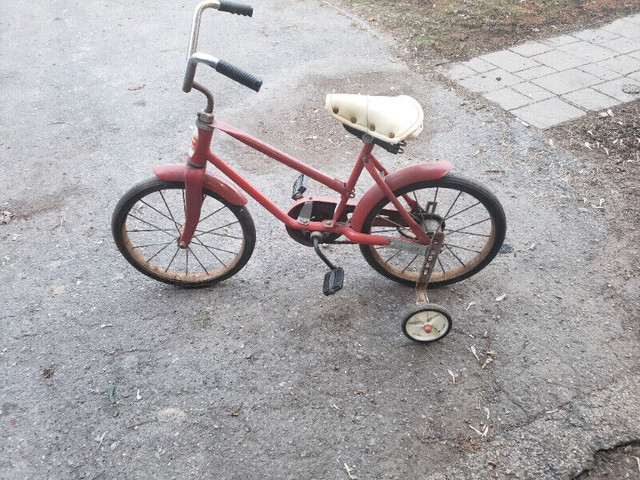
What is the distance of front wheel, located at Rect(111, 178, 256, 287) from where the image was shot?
2805mm

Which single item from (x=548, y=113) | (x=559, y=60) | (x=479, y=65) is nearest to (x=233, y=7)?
(x=548, y=113)

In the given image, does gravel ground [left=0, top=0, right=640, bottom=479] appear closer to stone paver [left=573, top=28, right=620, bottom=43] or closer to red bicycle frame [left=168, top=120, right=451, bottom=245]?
red bicycle frame [left=168, top=120, right=451, bottom=245]

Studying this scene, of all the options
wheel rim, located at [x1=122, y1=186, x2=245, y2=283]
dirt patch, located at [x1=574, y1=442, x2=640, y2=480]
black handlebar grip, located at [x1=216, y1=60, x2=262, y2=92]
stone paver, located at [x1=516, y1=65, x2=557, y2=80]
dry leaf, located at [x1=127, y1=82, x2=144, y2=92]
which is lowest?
dry leaf, located at [x1=127, y1=82, x2=144, y2=92]

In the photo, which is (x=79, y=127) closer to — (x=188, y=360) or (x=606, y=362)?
(x=188, y=360)

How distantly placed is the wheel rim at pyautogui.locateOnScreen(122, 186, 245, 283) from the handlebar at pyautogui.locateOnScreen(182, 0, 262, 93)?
3.12 ft

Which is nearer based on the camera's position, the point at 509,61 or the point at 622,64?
the point at 622,64

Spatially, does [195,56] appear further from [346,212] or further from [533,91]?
[533,91]

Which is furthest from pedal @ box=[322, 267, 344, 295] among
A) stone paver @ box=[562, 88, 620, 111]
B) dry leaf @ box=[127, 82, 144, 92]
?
dry leaf @ box=[127, 82, 144, 92]

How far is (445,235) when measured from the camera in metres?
3.24

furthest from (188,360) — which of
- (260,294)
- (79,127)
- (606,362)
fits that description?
(79,127)

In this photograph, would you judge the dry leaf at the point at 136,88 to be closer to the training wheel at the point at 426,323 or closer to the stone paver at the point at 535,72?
the stone paver at the point at 535,72

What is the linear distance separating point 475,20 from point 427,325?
184 inches

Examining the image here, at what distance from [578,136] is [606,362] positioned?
7.47ft

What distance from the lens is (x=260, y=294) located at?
3.11m
